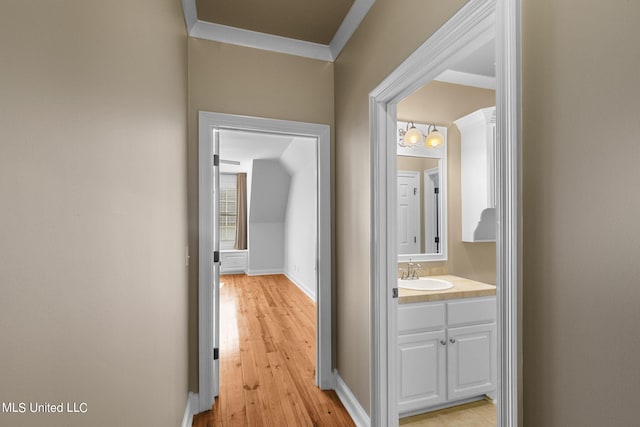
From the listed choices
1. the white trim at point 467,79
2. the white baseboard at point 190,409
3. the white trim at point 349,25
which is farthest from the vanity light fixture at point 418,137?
the white baseboard at point 190,409

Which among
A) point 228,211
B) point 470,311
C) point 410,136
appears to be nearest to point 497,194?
point 470,311

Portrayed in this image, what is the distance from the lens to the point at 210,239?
2186mm

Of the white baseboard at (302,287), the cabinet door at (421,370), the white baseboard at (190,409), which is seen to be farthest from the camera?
the white baseboard at (302,287)

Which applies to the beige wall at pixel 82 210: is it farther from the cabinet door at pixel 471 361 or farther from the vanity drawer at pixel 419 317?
the cabinet door at pixel 471 361

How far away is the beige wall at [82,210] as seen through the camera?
45cm

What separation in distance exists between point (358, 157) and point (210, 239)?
118 centimetres

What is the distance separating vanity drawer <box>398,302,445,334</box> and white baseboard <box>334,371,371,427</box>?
0.56 meters

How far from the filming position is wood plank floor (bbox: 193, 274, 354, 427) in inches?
81.5

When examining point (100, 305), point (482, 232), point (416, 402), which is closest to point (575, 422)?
point (100, 305)

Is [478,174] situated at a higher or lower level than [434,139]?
lower

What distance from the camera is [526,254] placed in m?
0.90

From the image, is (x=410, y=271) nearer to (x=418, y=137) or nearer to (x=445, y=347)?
(x=445, y=347)

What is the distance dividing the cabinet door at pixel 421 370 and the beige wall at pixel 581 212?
122cm

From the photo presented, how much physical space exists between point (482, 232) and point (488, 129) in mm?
861
